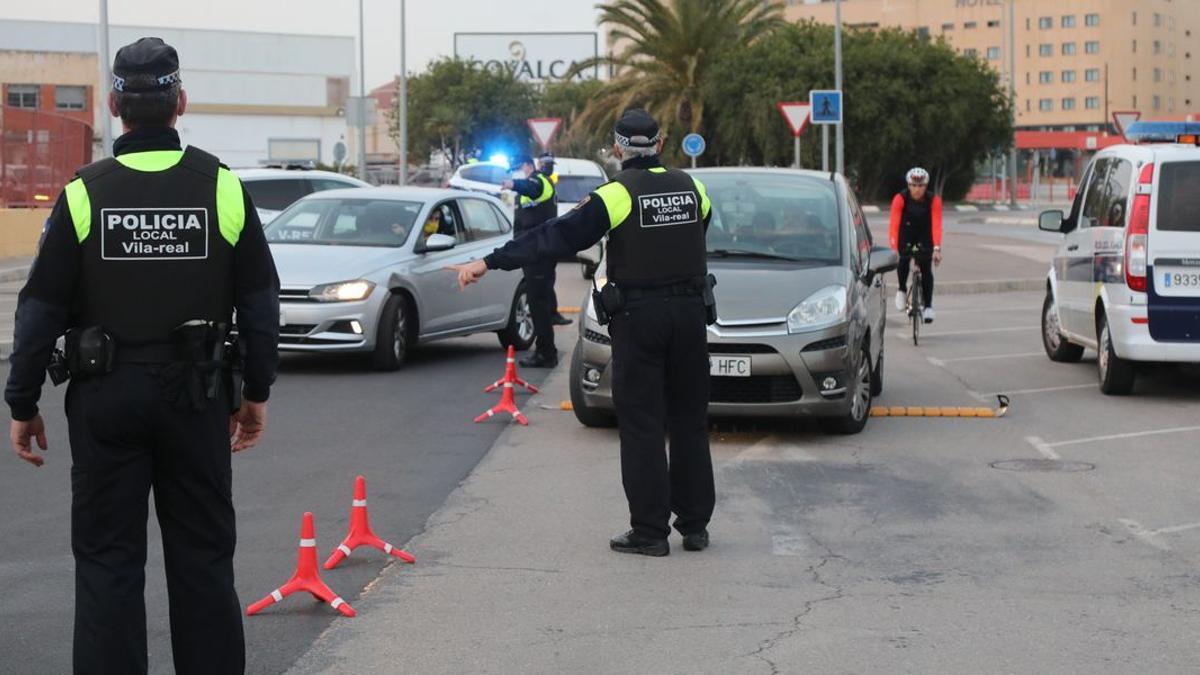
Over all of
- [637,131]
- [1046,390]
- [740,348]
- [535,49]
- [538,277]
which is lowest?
[1046,390]

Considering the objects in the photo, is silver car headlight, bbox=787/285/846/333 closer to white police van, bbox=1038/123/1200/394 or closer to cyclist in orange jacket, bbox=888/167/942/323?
white police van, bbox=1038/123/1200/394

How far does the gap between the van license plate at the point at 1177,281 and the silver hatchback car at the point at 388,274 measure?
6078mm

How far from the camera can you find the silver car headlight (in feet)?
35.2

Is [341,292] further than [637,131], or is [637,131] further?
[341,292]

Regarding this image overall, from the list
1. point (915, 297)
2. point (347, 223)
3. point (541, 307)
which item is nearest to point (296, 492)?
point (541, 307)

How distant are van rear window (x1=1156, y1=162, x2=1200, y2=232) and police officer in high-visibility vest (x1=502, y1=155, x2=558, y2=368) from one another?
481 cm

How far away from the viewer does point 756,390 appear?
10.7 meters

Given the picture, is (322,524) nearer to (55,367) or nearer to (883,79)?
(55,367)

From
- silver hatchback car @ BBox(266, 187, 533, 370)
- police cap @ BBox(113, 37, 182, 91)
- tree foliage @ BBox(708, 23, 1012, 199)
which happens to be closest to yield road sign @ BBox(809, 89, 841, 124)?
silver hatchback car @ BBox(266, 187, 533, 370)

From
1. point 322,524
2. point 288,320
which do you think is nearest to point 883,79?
point 288,320

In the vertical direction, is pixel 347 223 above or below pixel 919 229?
above

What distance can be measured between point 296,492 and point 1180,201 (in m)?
6.84

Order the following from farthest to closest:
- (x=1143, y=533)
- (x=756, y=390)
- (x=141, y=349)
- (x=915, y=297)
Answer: (x=915, y=297)
(x=756, y=390)
(x=1143, y=533)
(x=141, y=349)

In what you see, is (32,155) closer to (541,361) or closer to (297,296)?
(297,296)
